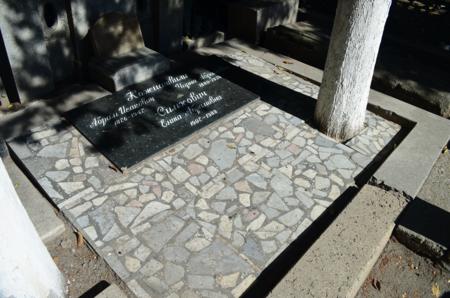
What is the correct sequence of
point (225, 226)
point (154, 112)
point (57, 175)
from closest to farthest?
point (225, 226), point (57, 175), point (154, 112)

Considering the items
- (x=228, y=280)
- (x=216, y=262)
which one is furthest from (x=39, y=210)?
(x=228, y=280)

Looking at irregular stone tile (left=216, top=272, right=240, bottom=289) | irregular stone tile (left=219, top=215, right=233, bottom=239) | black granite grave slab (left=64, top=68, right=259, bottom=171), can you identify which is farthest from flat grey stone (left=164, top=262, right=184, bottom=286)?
black granite grave slab (left=64, top=68, right=259, bottom=171)

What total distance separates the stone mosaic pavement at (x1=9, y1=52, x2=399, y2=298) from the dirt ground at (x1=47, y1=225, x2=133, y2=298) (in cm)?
8

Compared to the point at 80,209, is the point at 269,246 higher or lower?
lower

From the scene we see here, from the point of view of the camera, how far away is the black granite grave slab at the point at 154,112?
496 centimetres

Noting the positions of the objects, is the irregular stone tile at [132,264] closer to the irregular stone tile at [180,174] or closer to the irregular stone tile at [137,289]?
the irregular stone tile at [137,289]

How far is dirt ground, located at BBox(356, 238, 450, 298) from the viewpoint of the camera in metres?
3.86

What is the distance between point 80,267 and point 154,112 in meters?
2.33

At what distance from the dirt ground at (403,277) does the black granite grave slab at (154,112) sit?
103 inches

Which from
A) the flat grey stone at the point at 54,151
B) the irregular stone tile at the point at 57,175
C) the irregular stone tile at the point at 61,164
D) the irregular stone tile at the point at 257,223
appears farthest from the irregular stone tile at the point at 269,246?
the flat grey stone at the point at 54,151

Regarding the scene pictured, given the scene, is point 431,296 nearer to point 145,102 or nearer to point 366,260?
point 366,260

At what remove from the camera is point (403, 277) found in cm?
400

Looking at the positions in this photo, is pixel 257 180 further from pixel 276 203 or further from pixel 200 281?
pixel 200 281

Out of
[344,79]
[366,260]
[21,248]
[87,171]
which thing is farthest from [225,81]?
[21,248]
